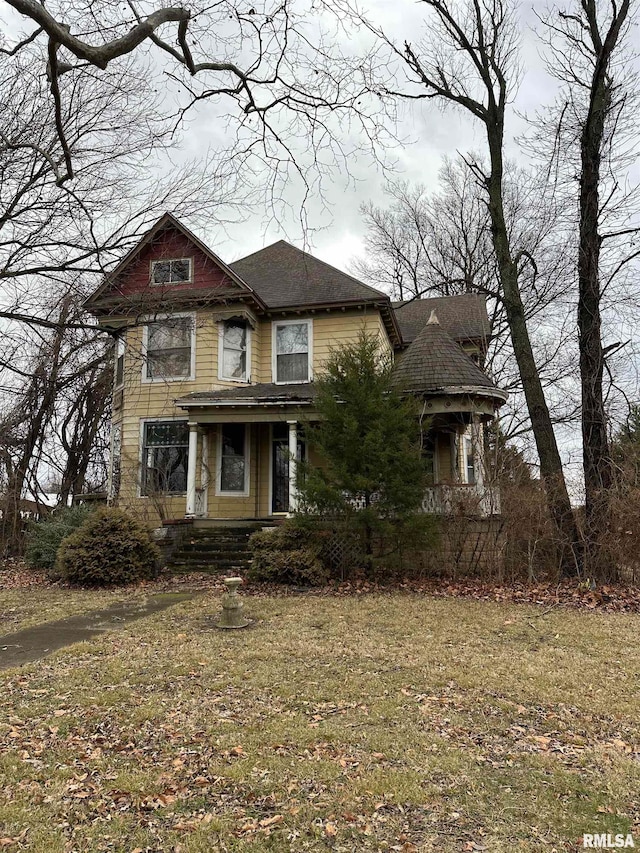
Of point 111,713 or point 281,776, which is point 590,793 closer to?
point 281,776

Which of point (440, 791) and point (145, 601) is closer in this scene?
point (440, 791)

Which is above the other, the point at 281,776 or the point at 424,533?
the point at 424,533

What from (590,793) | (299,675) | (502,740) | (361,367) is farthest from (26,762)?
(361,367)

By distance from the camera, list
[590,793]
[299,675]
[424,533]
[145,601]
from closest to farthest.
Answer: [590,793], [299,675], [145,601], [424,533]

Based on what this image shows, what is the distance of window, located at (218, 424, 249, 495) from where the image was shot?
1541 cm

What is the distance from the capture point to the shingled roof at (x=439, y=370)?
13.2m

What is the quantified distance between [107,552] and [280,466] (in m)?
5.57

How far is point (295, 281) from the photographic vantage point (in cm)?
1734

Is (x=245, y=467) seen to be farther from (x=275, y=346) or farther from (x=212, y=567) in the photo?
(x=212, y=567)

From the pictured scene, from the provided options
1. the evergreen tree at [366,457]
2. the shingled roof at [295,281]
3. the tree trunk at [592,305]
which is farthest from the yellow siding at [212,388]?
the tree trunk at [592,305]

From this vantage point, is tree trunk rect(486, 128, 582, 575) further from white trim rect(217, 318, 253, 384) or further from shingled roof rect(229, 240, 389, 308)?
white trim rect(217, 318, 253, 384)

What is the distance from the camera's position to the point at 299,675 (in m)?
5.50

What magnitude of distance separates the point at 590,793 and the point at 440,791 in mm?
871

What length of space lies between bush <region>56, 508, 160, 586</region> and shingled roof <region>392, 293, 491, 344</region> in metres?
11.2
